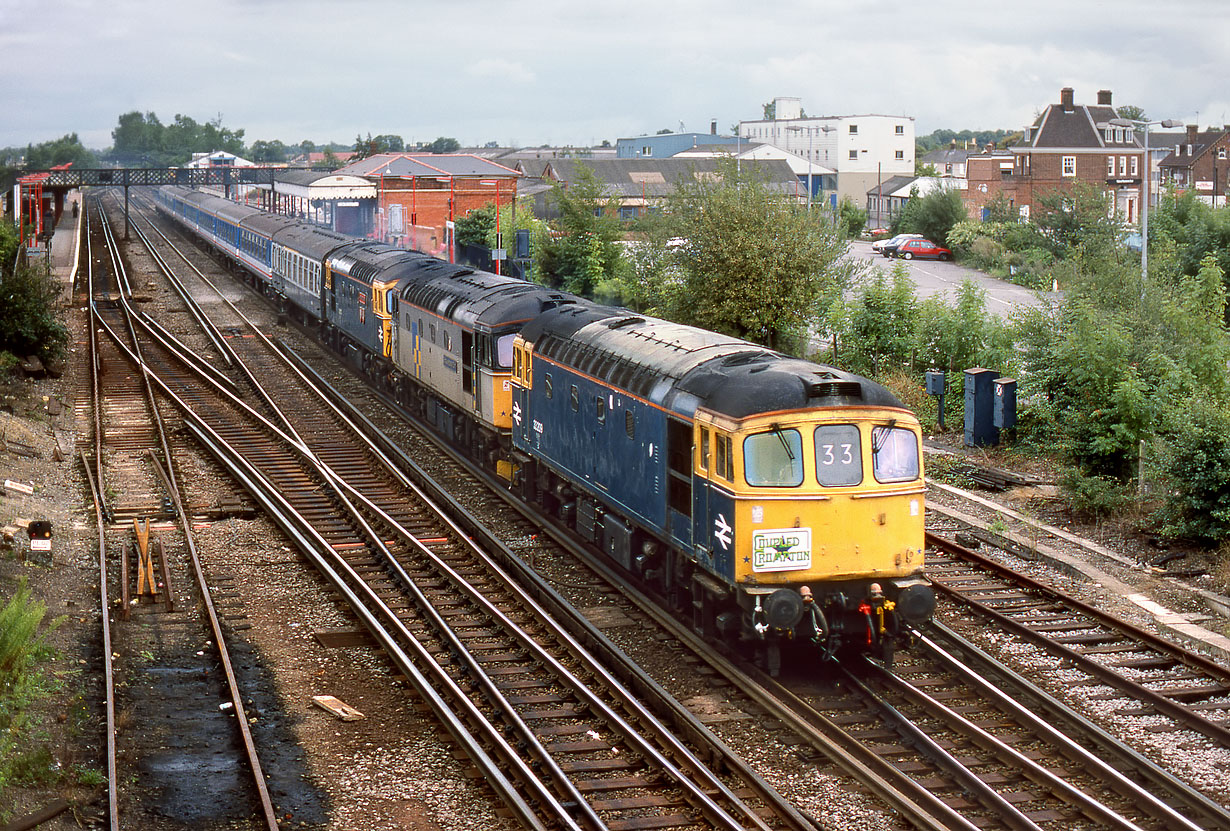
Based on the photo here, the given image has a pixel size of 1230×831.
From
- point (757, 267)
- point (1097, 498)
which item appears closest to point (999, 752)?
point (1097, 498)

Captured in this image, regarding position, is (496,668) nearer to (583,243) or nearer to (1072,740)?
(1072,740)

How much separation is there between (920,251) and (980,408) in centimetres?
4288

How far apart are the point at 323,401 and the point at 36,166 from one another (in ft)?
428

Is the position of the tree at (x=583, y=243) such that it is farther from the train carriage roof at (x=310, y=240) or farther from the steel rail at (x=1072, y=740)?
the steel rail at (x=1072, y=740)

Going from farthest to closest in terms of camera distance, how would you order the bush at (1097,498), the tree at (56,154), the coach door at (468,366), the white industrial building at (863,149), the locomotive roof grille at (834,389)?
the tree at (56,154) < the white industrial building at (863,149) < the coach door at (468,366) < the bush at (1097,498) < the locomotive roof grille at (834,389)

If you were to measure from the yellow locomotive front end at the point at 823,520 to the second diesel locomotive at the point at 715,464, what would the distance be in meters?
0.01

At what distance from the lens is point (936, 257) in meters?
66.4

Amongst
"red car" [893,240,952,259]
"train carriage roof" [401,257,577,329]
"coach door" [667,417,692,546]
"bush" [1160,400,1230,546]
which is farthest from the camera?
"red car" [893,240,952,259]

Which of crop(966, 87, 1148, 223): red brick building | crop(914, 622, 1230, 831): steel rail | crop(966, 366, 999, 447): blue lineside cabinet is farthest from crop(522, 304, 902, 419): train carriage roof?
crop(966, 87, 1148, 223): red brick building

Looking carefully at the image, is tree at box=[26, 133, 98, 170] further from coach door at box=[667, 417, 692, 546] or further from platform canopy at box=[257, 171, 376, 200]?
coach door at box=[667, 417, 692, 546]

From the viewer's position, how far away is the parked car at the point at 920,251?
217 ft

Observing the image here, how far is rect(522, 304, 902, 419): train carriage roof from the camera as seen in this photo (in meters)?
13.4

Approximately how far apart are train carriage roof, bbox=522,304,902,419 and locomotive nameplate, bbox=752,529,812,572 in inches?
49.7

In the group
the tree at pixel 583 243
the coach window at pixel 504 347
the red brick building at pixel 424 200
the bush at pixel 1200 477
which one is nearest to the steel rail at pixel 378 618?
the coach window at pixel 504 347
